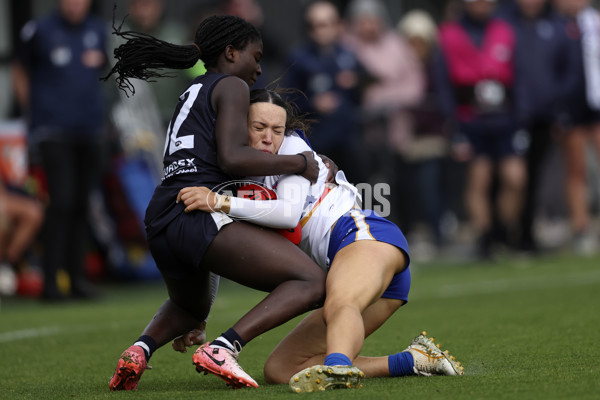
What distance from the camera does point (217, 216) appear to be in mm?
4754

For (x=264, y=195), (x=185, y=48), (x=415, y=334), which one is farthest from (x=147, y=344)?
(x=415, y=334)

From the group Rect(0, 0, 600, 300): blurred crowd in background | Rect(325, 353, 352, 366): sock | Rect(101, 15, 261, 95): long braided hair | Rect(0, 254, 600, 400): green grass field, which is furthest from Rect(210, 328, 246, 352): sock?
Rect(0, 0, 600, 300): blurred crowd in background

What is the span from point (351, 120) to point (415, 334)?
487cm

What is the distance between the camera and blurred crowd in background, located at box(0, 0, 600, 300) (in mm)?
9578

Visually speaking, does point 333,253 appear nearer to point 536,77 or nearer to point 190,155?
point 190,155

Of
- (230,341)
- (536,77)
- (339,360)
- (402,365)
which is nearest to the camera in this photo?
(339,360)

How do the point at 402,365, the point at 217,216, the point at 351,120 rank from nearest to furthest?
the point at 217,216 → the point at 402,365 → the point at 351,120

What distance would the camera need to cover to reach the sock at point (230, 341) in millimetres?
4547

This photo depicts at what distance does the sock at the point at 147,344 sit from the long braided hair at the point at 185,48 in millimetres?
1093

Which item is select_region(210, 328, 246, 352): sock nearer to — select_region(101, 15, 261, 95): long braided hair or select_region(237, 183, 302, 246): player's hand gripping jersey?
select_region(237, 183, 302, 246): player's hand gripping jersey

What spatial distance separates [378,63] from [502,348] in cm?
744

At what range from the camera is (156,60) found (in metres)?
4.92

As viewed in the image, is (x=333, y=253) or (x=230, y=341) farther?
(x=333, y=253)

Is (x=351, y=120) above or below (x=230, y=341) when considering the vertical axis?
above
